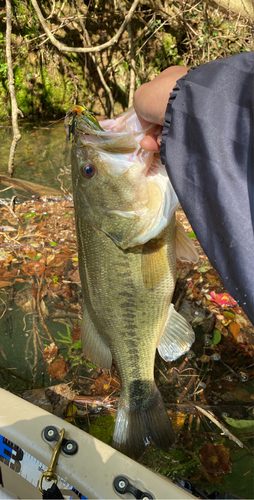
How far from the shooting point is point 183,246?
6.47ft

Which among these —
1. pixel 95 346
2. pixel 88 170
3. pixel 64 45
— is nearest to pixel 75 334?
pixel 95 346

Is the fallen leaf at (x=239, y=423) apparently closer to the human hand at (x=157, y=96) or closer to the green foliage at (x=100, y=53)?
the human hand at (x=157, y=96)

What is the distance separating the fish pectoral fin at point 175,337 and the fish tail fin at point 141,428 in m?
0.31

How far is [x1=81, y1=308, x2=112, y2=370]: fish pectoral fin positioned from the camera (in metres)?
1.99

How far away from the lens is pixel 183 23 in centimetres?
803

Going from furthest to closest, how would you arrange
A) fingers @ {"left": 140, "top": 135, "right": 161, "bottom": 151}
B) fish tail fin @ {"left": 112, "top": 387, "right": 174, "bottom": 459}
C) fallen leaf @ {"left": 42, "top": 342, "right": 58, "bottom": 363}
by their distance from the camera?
1. fallen leaf @ {"left": 42, "top": 342, "right": 58, "bottom": 363}
2. fish tail fin @ {"left": 112, "top": 387, "right": 174, "bottom": 459}
3. fingers @ {"left": 140, "top": 135, "right": 161, "bottom": 151}

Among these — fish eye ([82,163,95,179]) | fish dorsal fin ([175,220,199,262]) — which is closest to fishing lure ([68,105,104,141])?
fish eye ([82,163,95,179])

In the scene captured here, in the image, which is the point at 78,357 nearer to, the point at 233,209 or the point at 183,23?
the point at 233,209

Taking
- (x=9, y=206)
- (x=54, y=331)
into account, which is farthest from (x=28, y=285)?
(x=9, y=206)

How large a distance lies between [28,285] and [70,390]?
4.14 ft

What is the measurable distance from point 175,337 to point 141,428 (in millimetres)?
566

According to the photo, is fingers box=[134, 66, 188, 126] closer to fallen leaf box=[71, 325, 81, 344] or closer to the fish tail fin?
the fish tail fin

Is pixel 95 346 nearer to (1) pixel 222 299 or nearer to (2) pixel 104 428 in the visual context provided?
(2) pixel 104 428

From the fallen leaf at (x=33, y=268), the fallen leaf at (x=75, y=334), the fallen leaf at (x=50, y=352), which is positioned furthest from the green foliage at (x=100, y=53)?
the fallen leaf at (x=50, y=352)
